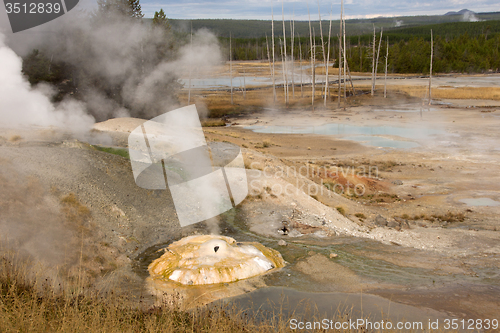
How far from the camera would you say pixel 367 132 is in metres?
30.5

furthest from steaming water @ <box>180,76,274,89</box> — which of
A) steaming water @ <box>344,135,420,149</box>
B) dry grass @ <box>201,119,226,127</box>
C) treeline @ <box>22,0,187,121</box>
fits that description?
treeline @ <box>22,0,187,121</box>

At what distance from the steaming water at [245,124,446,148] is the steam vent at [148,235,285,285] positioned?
63.7ft

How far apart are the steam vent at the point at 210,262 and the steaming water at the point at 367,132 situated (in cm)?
1941

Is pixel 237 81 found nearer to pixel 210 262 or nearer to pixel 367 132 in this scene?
pixel 367 132

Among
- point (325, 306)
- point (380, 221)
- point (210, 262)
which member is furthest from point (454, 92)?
point (210, 262)

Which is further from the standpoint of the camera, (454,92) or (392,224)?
(454,92)

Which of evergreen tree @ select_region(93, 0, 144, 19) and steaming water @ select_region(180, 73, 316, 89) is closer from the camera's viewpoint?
evergreen tree @ select_region(93, 0, 144, 19)

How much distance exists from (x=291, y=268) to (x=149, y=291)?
9.70ft

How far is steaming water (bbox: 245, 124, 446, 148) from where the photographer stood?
2656 centimetres

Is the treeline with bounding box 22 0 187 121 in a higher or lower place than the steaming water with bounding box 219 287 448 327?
higher

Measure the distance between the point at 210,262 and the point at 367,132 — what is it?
82.7 feet

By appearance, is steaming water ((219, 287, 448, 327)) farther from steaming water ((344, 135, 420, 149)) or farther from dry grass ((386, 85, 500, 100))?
dry grass ((386, 85, 500, 100))

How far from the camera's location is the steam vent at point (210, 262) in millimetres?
7426

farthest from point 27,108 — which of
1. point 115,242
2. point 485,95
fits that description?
point 485,95
